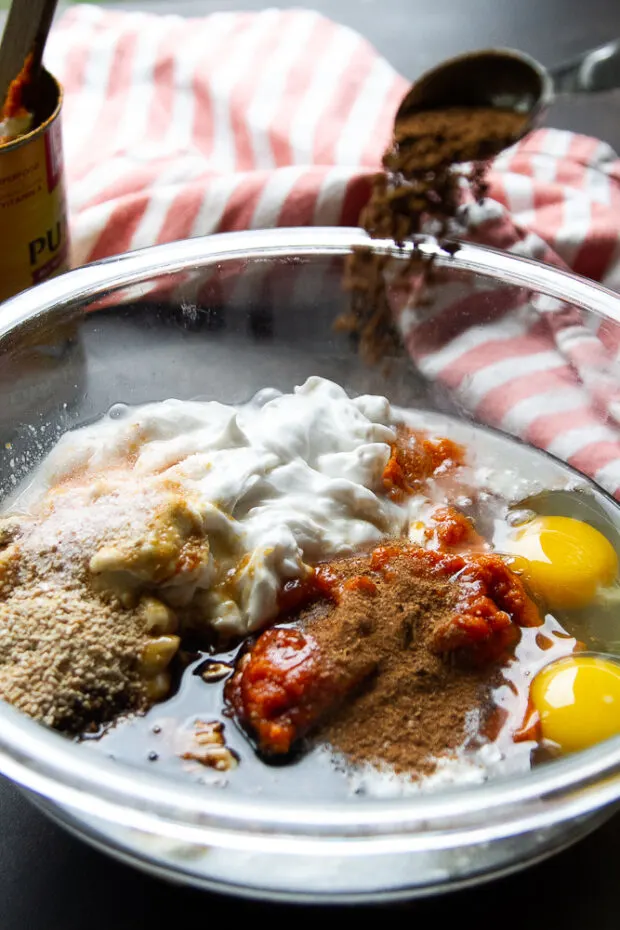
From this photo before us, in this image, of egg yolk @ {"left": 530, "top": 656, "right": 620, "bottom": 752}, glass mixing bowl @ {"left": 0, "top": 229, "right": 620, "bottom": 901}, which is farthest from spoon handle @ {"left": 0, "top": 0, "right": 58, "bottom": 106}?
egg yolk @ {"left": 530, "top": 656, "right": 620, "bottom": 752}

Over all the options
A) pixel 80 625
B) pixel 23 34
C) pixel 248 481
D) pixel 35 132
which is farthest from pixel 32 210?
pixel 80 625

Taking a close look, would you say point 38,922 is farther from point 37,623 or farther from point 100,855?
point 37,623

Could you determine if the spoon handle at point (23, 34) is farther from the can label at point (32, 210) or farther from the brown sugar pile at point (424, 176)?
the brown sugar pile at point (424, 176)

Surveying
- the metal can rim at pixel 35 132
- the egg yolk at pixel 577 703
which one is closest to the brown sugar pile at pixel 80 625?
the egg yolk at pixel 577 703

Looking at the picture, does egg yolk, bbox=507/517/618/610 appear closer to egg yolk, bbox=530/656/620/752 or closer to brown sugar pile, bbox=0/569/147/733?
egg yolk, bbox=530/656/620/752

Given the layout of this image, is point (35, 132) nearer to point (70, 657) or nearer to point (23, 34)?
point (23, 34)

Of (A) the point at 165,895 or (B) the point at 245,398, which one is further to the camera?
(B) the point at 245,398

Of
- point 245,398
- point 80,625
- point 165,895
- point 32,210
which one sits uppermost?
point 32,210
